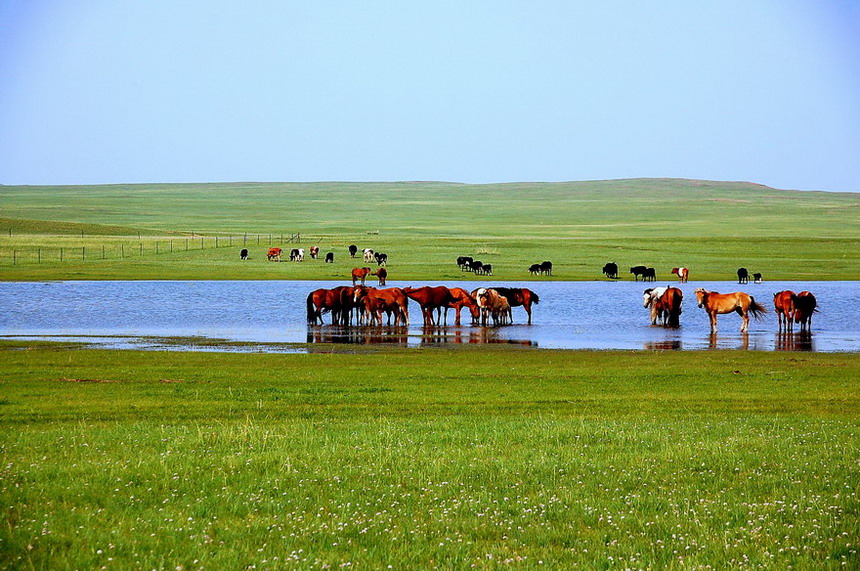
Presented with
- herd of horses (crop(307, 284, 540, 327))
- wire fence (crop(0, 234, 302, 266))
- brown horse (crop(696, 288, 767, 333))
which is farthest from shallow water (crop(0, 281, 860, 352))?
wire fence (crop(0, 234, 302, 266))

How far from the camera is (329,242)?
96.9 meters

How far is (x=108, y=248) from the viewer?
83812mm

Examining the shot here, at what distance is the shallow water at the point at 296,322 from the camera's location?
103 feet

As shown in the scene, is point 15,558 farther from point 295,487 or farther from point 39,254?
point 39,254

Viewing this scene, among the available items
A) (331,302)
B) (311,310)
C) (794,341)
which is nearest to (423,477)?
(794,341)

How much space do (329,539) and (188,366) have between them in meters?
15.5

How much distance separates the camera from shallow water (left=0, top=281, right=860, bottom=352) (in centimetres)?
3142

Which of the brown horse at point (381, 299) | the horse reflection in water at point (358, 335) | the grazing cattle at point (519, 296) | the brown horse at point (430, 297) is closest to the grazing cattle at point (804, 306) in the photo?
the grazing cattle at point (519, 296)

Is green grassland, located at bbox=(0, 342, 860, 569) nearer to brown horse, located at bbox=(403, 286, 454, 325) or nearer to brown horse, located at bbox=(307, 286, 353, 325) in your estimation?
brown horse, located at bbox=(307, 286, 353, 325)

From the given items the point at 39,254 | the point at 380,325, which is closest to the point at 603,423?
the point at 380,325

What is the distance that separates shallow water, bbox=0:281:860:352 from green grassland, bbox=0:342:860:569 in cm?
1240

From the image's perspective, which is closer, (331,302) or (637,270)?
(331,302)

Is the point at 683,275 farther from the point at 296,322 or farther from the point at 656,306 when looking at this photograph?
the point at 296,322

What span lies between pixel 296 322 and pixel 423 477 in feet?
96.9
